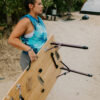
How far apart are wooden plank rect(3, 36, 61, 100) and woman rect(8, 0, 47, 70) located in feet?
0.45

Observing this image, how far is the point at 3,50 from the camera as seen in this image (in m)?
6.52

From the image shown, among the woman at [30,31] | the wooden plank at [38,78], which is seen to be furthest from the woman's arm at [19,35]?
the wooden plank at [38,78]

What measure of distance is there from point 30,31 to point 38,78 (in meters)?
0.54

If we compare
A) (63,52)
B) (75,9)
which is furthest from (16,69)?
(75,9)

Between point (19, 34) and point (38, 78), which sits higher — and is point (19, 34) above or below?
above

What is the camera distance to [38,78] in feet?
7.84

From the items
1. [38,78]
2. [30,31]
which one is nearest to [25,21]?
[30,31]

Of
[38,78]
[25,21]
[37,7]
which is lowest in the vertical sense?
[38,78]

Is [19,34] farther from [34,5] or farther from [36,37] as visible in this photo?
[34,5]

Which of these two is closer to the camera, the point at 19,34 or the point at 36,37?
the point at 19,34

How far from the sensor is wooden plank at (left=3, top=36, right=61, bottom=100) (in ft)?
6.98

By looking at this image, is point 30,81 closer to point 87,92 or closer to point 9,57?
point 87,92

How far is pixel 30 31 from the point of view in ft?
8.05

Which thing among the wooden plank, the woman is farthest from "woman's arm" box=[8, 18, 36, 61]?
the wooden plank
